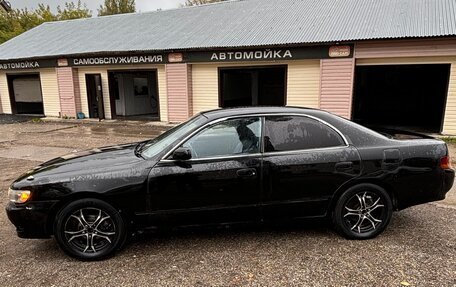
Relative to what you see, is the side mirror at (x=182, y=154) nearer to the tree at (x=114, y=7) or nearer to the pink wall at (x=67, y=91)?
the pink wall at (x=67, y=91)

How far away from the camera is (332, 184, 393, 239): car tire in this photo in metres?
3.83

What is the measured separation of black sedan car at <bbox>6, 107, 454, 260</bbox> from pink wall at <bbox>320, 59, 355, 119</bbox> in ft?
27.0

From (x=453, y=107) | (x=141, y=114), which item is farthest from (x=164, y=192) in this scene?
(x=141, y=114)

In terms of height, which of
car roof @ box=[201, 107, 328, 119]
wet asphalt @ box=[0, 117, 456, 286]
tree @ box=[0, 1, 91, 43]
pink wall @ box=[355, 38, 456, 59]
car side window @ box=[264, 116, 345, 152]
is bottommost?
wet asphalt @ box=[0, 117, 456, 286]

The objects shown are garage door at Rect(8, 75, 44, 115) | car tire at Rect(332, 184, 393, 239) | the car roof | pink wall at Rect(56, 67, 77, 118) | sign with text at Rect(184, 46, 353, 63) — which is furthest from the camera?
garage door at Rect(8, 75, 44, 115)

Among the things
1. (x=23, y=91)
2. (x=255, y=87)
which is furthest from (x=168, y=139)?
(x=23, y=91)

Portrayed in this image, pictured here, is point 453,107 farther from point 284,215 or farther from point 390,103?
point 284,215

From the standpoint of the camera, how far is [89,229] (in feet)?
11.6

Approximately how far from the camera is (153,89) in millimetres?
19750

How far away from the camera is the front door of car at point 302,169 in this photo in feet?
12.2

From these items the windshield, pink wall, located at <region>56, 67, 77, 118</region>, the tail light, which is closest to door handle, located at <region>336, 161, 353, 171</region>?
the tail light

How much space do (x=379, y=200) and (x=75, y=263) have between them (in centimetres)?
333

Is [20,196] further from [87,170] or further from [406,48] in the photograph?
[406,48]

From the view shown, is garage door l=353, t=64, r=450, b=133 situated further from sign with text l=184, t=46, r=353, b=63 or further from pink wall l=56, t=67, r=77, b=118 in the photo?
pink wall l=56, t=67, r=77, b=118
